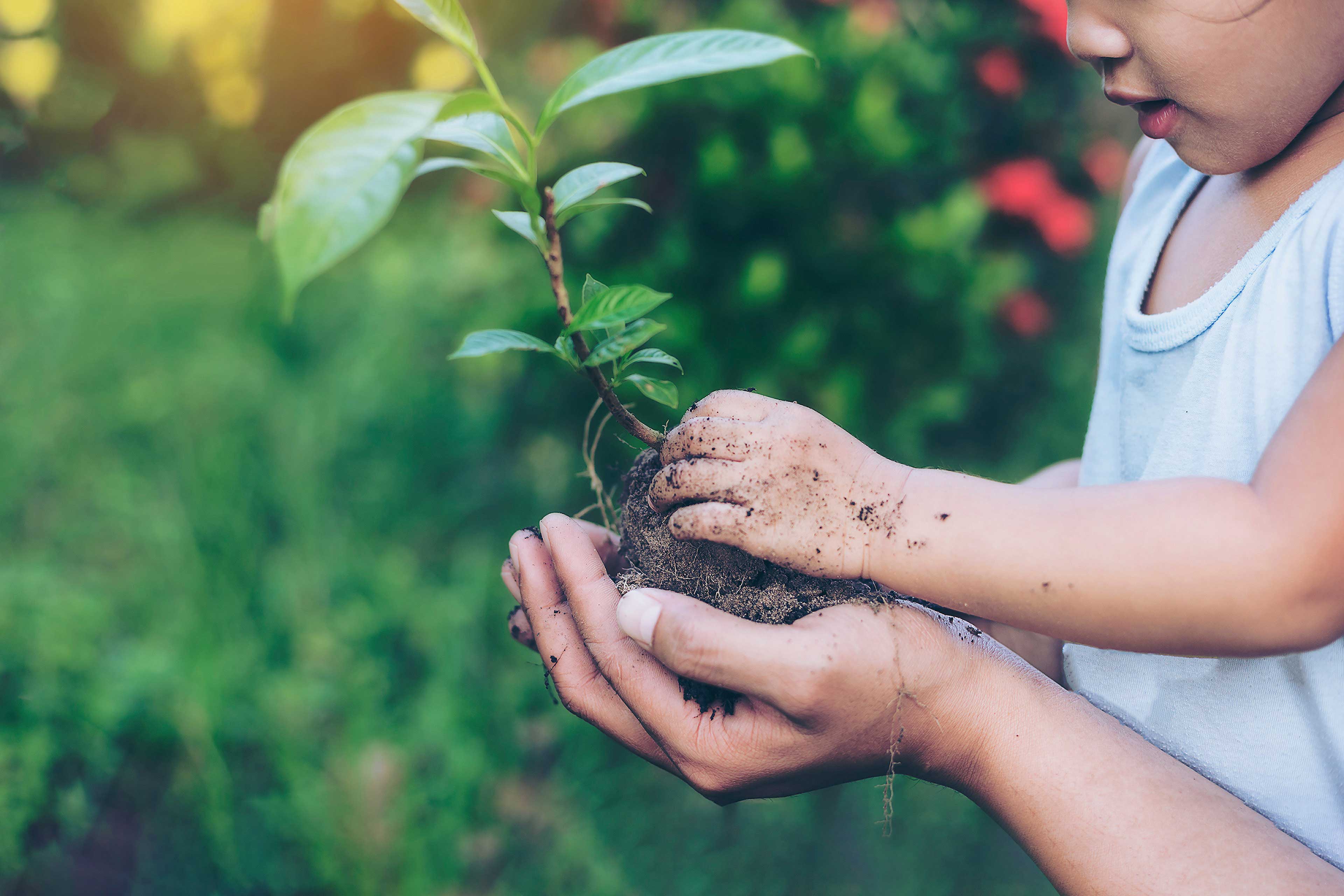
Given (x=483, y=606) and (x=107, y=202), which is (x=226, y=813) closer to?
(x=483, y=606)

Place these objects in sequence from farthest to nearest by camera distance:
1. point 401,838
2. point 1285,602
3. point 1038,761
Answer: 1. point 401,838
2. point 1038,761
3. point 1285,602

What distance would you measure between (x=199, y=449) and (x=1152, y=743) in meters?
2.00

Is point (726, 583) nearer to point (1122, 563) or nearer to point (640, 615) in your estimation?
point (640, 615)

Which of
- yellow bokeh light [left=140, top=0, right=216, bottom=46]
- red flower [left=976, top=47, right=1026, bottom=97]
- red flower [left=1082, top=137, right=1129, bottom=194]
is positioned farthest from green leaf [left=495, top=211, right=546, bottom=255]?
yellow bokeh light [left=140, top=0, right=216, bottom=46]

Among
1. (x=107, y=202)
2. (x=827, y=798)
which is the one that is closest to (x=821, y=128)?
(x=827, y=798)

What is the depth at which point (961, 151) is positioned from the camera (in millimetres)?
1989

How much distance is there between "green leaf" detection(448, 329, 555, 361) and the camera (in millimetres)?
898

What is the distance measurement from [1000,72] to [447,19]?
1761mm

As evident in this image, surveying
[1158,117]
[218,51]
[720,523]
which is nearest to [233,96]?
[218,51]

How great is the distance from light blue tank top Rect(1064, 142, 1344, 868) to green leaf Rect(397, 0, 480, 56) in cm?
88

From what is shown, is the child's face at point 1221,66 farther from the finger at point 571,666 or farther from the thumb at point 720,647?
the finger at point 571,666

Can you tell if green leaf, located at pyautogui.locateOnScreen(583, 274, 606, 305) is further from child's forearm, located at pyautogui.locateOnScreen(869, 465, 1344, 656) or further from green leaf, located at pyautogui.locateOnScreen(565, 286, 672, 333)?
child's forearm, located at pyautogui.locateOnScreen(869, 465, 1344, 656)

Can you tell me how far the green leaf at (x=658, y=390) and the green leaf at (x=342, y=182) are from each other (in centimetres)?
40

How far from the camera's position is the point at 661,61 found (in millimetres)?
800
